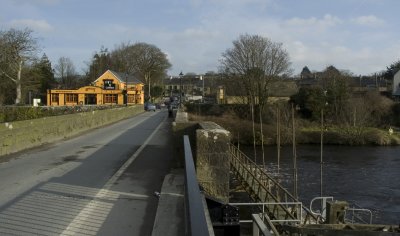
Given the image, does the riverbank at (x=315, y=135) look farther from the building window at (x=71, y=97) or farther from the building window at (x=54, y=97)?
the building window at (x=54, y=97)

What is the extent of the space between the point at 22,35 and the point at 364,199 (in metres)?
52.2

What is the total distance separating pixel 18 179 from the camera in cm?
1004

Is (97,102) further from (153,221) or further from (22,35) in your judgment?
(153,221)

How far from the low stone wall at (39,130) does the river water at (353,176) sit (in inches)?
515

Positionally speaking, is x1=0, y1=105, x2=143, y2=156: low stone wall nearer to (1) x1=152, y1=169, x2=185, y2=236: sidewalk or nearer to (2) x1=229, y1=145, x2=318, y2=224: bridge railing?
(2) x1=229, y1=145, x2=318, y2=224: bridge railing

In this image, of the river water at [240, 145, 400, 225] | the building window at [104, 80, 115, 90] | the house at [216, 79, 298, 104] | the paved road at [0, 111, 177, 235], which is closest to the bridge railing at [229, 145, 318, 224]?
the river water at [240, 145, 400, 225]

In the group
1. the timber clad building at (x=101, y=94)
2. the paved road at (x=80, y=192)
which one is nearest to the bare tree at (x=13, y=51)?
the timber clad building at (x=101, y=94)

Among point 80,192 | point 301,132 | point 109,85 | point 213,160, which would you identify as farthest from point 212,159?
point 109,85

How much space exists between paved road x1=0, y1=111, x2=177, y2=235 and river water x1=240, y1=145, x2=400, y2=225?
15.7 metres

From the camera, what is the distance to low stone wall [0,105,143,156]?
49.4 ft

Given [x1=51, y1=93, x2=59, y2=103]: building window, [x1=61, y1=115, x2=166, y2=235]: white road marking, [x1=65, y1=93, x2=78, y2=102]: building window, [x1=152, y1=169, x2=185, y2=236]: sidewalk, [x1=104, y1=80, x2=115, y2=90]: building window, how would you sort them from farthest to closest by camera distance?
[x1=104, y1=80, x2=115, y2=90]: building window, [x1=65, y1=93, x2=78, y2=102]: building window, [x1=51, y1=93, x2=59, y2=103]: building window, [x1=61, y1=115, x2=166, y2=235]: white road marking, [x1=152, y1=169, x2=185, y2=236]: sidewalk

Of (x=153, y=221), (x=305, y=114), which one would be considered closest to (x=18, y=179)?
(x=153, y=221)

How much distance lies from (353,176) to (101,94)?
65.9 m

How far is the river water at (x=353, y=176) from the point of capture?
89.5 ft
